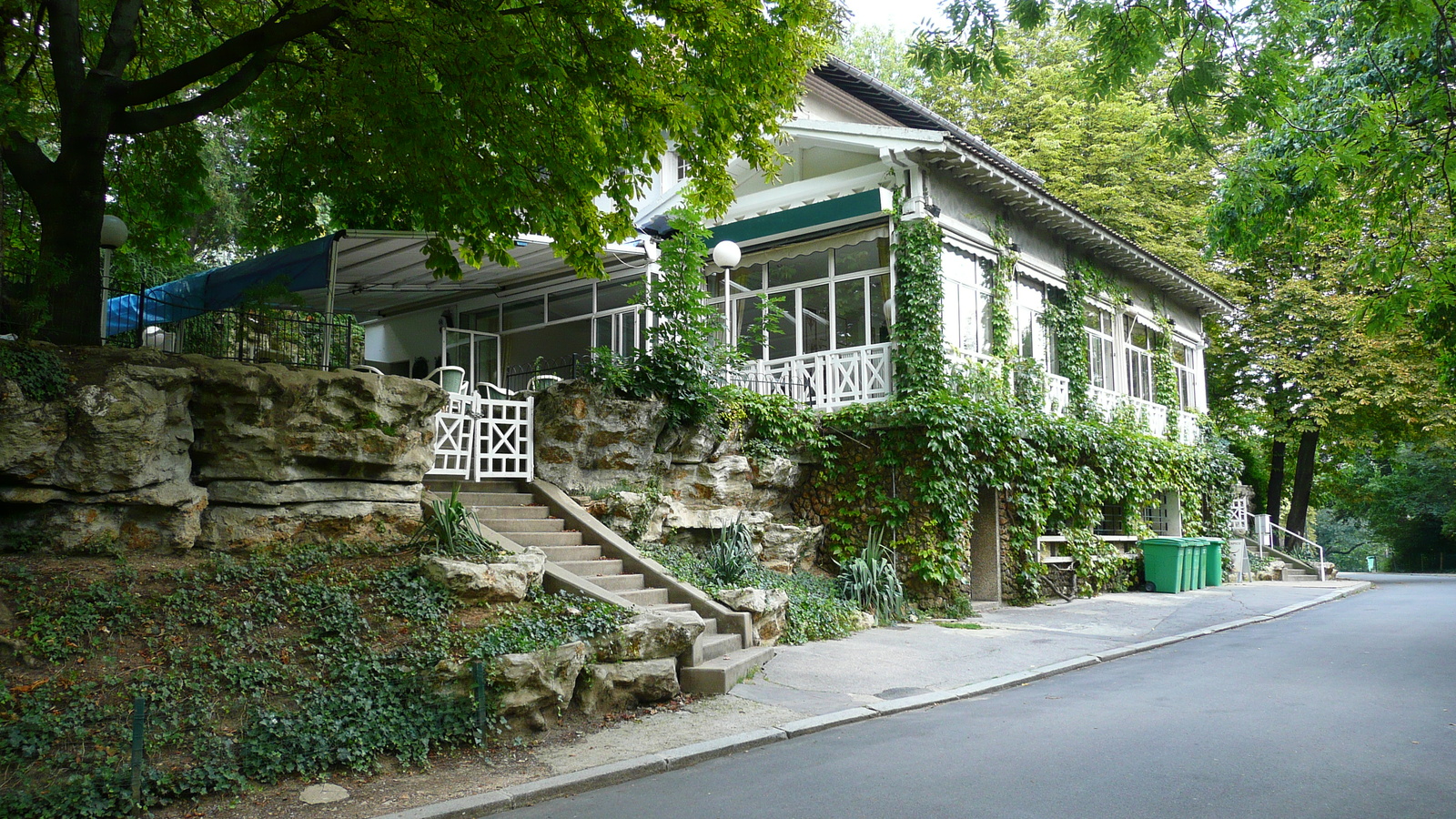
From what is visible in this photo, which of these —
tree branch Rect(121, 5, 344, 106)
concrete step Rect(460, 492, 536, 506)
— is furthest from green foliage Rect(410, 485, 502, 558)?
tree branch Rect(121, 5, 344, 106)

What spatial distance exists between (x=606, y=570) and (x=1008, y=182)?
33.5 feet

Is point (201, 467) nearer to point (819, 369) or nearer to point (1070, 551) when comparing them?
point (819, 369)

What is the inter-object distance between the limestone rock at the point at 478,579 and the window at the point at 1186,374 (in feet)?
71.6

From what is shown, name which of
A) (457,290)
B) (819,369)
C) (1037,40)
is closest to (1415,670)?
(819,369)

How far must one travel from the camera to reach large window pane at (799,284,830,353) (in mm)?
17531

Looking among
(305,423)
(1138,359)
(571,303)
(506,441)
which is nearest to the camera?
(305,423)

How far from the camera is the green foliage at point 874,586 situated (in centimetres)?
1321

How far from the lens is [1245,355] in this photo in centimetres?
2897

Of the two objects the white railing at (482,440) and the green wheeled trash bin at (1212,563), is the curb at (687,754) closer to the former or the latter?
the white railing at (482,440)

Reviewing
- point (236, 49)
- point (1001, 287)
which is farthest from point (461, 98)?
point (1001, 287)

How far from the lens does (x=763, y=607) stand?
10344 millimetres

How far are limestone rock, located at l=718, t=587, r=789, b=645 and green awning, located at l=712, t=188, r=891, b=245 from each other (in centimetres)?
740

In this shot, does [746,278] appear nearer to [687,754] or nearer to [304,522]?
[304,522]

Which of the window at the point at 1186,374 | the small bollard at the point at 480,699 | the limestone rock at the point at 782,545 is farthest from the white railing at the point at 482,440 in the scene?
the window at the point at 1186,374
